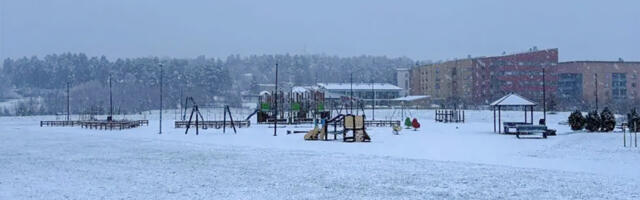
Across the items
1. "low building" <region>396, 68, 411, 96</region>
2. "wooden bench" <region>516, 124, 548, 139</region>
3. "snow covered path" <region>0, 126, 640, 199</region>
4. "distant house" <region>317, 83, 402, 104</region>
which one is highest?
"low building" <region>396, 68, 411, 96</region>

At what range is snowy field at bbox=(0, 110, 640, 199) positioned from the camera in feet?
41.8

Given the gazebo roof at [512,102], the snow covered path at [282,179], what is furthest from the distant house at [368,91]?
the snow covered path at [282,179]

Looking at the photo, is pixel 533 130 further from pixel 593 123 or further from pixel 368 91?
pixel 368 91

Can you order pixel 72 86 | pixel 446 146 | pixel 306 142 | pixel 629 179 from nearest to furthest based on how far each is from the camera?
1. pixel 629 179
2. pixel 446 146
3. pixel 306 142
4. pixel 72 86

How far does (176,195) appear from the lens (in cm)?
1254

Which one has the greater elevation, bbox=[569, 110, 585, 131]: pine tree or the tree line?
the tree line

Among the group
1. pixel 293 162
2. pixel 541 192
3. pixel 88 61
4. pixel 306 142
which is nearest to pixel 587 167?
pixel 541 192

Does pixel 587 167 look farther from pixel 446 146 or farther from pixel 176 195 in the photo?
pixel 176 195

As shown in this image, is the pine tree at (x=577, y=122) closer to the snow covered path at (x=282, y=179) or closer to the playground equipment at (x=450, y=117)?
the playground equipment at (x=450, y=117)

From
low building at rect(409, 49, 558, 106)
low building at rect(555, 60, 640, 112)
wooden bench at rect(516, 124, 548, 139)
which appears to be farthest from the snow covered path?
low building at rect(555, 60, 640, 112)

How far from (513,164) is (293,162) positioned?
239 inches

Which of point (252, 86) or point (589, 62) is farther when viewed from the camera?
point (252, 86)

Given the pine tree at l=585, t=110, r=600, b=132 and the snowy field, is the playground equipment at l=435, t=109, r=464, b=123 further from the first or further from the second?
the snowy field

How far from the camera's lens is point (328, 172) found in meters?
16.4
